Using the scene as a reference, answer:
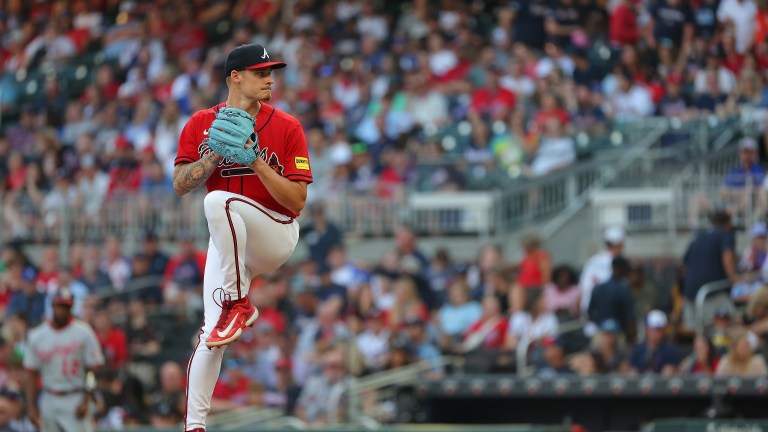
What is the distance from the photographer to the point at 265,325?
15.6 meters

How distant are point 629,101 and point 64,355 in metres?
8.56

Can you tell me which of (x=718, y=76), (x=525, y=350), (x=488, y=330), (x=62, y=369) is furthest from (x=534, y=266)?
(x=62, y=369)

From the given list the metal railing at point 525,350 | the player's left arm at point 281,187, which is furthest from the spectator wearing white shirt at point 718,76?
the player's left arm at point 281,187

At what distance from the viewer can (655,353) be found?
43.8 ft

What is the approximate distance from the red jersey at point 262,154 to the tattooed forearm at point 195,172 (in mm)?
87

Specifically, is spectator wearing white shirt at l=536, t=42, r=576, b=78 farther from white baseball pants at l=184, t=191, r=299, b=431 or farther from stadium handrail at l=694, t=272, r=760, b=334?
white baseball pants at l=184, t=191, r=299, b=431

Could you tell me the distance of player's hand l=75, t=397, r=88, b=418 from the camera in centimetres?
1166

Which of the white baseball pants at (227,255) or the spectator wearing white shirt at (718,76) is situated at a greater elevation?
the spectator wearing white shirt at (718,76)

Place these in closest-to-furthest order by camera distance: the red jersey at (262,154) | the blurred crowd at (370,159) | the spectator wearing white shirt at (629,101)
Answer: the red jersey at (262,154) → the blurred crowd at (370,159) → the spectator wearing white shirt at (629,101)

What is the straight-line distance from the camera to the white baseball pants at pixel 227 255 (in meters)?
7.56

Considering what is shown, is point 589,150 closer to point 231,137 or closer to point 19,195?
point 19,195

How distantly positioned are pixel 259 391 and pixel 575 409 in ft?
10.2

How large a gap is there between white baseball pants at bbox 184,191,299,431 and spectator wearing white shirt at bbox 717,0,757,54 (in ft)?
37.6

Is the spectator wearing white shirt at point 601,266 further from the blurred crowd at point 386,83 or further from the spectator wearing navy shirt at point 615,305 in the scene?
the blurred crowd at point 386,83
